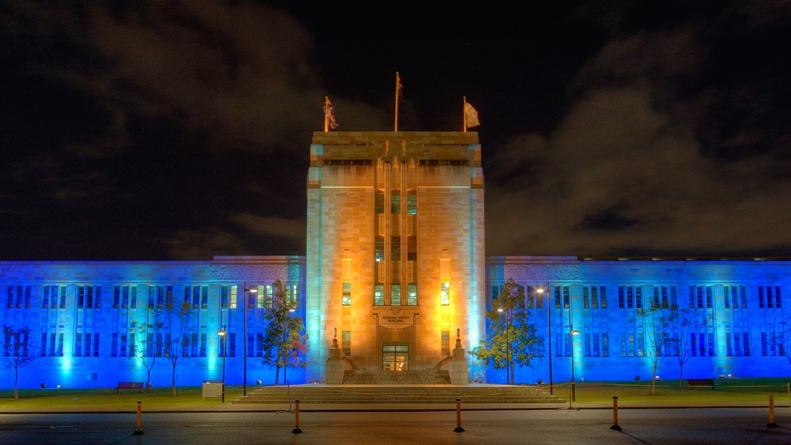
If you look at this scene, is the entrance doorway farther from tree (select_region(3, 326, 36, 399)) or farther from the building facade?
tree (select_region(3, 326, 36, 399))

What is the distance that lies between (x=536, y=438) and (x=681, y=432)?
598 centimetres

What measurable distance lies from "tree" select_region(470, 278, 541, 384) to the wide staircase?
29.7ft

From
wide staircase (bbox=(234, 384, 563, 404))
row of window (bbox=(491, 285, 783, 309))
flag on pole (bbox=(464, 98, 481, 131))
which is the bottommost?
wide staircase (bbox=(234, 384, 563, 404))

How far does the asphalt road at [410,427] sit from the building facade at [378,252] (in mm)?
32697

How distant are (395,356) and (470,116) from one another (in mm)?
21272

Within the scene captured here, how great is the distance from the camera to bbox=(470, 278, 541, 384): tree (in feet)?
215

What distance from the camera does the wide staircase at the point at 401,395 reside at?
50.6 m

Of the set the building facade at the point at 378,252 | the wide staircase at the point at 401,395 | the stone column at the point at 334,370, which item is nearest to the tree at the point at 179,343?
the building facade at the point at 378,252

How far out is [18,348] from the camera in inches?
3034

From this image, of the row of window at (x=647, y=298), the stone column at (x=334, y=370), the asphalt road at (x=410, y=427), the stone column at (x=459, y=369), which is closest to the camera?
the asphalt road at (x=410, y=427)

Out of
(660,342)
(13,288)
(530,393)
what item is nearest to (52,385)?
(13,288)

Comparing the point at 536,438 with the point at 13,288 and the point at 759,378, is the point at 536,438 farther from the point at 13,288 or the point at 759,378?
the point at 13,288

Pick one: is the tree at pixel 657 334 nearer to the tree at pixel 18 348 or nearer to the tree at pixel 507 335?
the tree at pixel 507 335

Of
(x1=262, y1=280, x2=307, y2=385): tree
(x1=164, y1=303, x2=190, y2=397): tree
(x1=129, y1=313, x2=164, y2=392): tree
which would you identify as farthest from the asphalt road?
(x1=129, y1=313, x2=164, y2=392): tree
